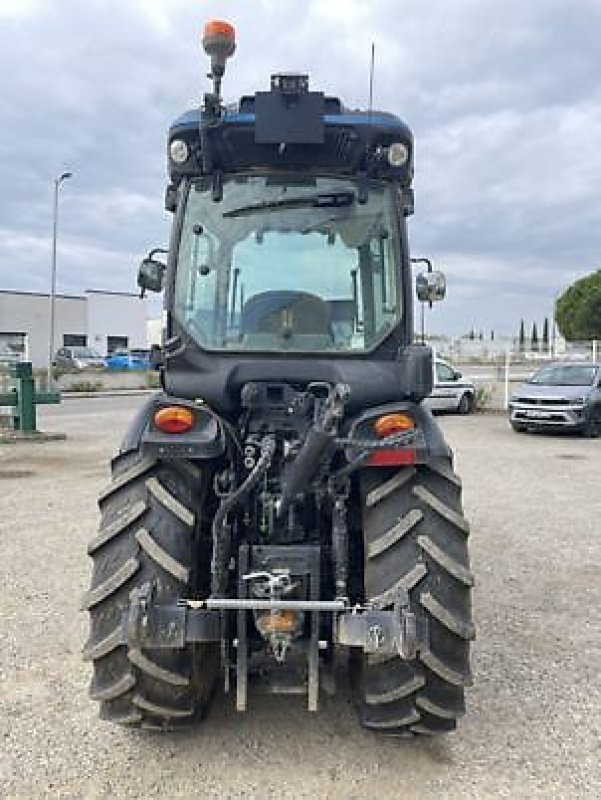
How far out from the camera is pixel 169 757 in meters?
3.29

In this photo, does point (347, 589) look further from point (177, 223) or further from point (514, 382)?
point (514, 382)

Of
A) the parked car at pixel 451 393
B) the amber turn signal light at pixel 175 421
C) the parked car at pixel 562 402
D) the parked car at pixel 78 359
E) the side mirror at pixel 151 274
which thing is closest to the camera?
the amber turn signal light at pixel 175 421

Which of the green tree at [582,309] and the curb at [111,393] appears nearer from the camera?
the curb at [111,393]

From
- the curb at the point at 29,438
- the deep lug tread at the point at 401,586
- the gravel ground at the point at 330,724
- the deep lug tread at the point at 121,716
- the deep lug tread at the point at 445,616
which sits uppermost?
the deep lug tread at the point at 401,586

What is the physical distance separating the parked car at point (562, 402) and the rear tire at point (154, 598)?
45.1 ft

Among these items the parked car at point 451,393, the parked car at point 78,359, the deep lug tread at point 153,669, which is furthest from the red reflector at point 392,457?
the parked car at point 78,359

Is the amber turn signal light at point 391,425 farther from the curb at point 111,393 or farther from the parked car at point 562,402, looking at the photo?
the curb at point 111,393

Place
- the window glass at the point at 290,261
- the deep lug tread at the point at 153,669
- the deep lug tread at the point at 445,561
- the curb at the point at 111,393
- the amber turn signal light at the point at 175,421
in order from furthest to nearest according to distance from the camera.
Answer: the curb at the point at 111,393, the window glass at the point at 290,261, the amber turn signal light at the point at 175,421, the deep lug tread at the point at 445,561, the deep lug tread at the point at 153,669

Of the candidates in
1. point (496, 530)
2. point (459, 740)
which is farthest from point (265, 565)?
point (496, 530)

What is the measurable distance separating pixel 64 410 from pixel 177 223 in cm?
1997

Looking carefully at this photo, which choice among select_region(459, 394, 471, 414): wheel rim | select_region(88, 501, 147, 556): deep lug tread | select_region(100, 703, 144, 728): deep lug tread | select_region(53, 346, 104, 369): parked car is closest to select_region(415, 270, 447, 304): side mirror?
select_region(88, 501, 147, 556): deep lug tread

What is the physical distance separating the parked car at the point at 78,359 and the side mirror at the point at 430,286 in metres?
37.4

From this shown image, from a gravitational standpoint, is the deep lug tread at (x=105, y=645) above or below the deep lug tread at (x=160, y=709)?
above

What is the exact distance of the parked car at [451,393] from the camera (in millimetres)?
19933
